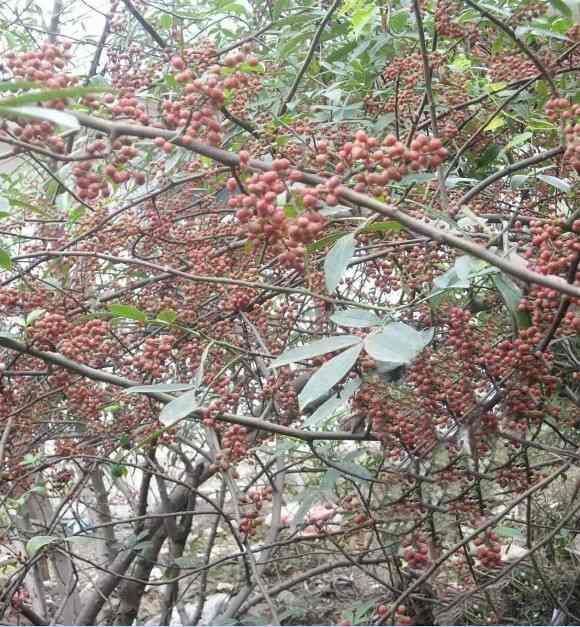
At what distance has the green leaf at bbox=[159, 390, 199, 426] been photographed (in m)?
→ 0.88

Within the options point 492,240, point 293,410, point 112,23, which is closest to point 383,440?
point 293,410

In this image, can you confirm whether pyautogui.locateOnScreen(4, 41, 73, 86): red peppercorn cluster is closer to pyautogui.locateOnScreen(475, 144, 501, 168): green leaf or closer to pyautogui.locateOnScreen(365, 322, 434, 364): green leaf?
pyautogui.locateOnScreen(365, 322, 434, 364): green leaf

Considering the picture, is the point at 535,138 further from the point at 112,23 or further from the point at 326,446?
the point at 112,23

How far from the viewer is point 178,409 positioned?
0.90 metres

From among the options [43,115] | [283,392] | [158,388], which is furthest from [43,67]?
[283,392]

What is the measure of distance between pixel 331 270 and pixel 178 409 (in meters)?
0.25

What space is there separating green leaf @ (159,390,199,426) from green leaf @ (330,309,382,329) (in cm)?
20

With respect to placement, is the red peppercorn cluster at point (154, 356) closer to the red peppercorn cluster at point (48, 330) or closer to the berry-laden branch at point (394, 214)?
the red peppercorn cluster at point (48, 330)

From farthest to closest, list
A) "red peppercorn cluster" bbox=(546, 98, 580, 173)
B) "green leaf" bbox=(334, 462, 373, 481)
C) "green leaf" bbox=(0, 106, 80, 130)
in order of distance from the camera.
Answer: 1. "green leaf" bbox=(334, 462, 373, 481)
2. "red peppercorn cluster" bbox=(546, 98, 580, 173)
3. "green leaf" bbox=(0, 106, 80, 130)

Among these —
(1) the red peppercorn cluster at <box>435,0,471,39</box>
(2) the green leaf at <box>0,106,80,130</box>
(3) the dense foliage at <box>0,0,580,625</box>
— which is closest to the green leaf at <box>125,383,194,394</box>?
(3) the dense foliage at <box>0,0,580,625</box>

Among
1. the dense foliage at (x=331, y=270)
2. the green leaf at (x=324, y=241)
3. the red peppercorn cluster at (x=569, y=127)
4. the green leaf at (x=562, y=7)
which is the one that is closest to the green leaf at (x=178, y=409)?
the dense foliage at (x=331, y=270)

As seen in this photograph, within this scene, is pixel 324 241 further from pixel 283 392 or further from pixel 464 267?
pixel 283 392

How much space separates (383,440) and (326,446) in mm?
486

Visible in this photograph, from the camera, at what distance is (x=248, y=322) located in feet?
4.29
